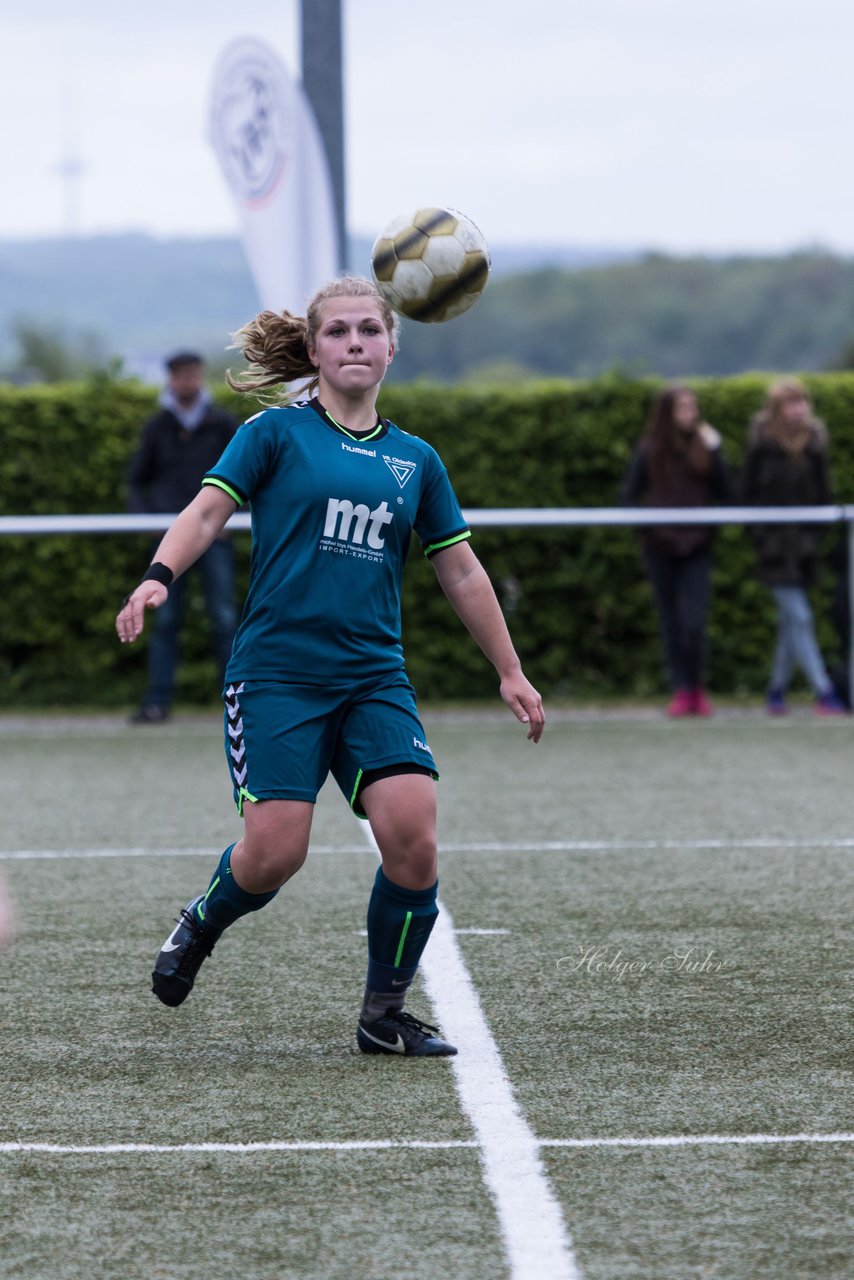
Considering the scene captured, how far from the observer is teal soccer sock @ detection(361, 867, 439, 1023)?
14.7 feet

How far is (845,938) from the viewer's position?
5.75 metres

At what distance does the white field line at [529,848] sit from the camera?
7.49 metres

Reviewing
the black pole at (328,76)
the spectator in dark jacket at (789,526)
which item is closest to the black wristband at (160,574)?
the black pole at (328,76)

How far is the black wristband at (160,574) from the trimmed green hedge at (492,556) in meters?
8.99

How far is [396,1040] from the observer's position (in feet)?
14.7

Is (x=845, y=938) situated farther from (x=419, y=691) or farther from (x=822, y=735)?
(x=419, y=691)

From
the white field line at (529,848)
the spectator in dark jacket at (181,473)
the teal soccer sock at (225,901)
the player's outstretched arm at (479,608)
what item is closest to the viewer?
the teal soccer sock at (225,901)

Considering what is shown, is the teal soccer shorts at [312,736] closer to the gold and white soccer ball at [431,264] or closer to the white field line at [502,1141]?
the white field line at [502,1141]

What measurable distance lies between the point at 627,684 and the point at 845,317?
358 ft

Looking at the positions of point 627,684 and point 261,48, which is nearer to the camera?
point 261,48

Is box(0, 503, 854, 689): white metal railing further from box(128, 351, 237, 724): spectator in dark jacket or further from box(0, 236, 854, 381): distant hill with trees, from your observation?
box(0, 236, 854, 381): distant hill with trees

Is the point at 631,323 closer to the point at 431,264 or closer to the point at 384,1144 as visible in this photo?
the point at 431,264

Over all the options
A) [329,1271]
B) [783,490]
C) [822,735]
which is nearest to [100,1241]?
[329,1271]

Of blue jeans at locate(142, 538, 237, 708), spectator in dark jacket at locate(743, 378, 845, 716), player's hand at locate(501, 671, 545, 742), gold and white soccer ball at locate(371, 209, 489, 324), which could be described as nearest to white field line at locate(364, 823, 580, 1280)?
player's hand at locate(501, 671, 545, 742)
